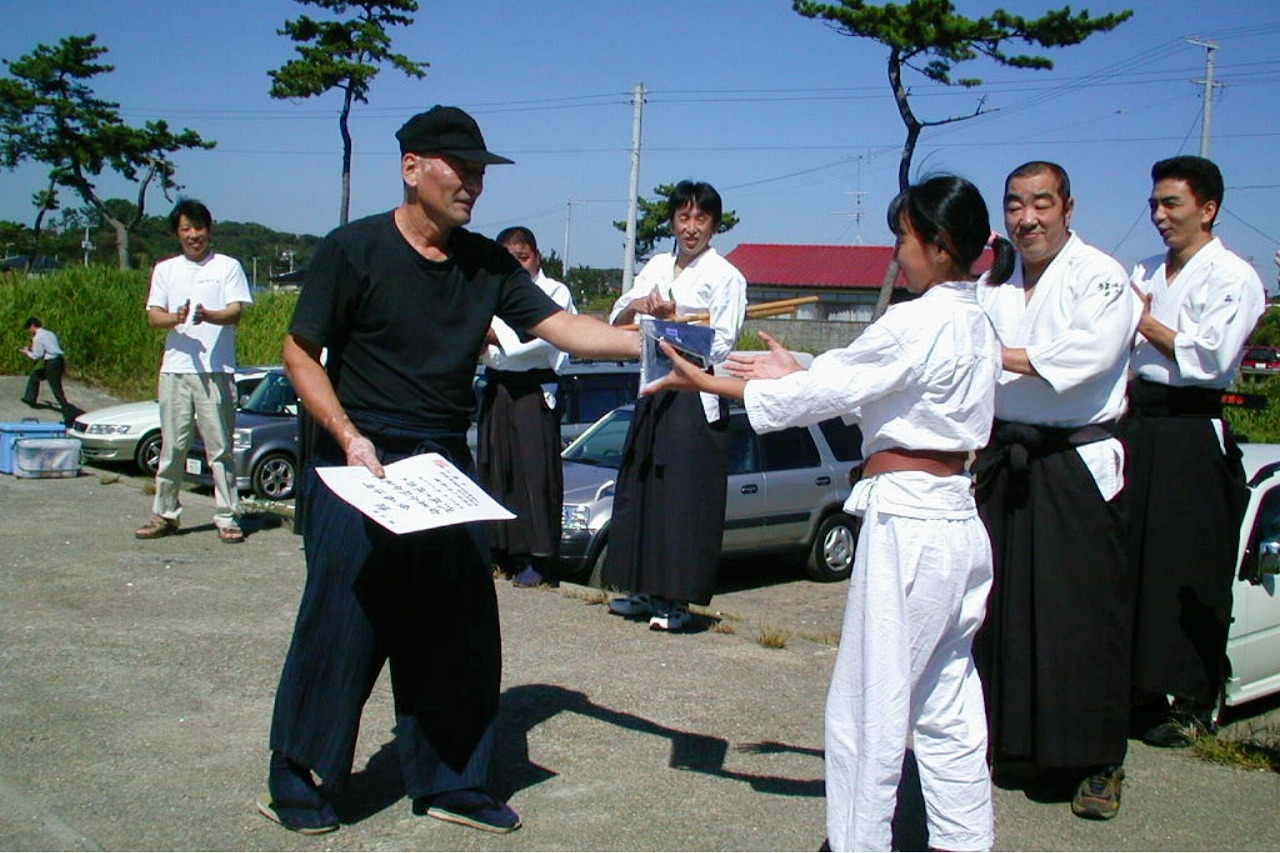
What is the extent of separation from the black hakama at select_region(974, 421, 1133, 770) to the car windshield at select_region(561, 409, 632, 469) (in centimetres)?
522

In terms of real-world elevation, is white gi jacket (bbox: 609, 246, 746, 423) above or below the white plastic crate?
above

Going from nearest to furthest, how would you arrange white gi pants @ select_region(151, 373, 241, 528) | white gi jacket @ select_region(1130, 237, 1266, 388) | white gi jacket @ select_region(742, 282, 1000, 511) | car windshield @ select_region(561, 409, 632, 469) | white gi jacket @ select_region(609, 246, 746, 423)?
white gi jacket @ select_region(742, 282, 1000, 511), white gi jacket @ select_region(1130, 237, 1266, 388), white gi jacket @ select_region(609, 246, 746, 423), white gi pants @ select_region(151, 373, 241, 528), car windshield @ select_region(561, 409, 632, 469)

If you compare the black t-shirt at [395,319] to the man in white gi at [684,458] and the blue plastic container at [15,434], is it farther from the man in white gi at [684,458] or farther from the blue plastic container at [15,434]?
the blue plastic container at [15,434]

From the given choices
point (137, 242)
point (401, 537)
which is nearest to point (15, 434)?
point (401, 537)

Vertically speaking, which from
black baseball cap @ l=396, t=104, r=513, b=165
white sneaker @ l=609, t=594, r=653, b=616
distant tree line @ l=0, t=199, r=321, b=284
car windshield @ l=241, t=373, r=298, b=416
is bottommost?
white sneaker @ l=609, t=594, r=653, b=616

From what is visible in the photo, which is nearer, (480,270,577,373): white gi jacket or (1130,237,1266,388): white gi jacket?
(1130,237,1266,388): white gi jacket

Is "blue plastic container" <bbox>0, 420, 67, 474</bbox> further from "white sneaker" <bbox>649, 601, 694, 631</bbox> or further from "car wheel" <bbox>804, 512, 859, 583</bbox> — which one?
"white sneaker" <bbox>649, 601, 694, 631</bbox>

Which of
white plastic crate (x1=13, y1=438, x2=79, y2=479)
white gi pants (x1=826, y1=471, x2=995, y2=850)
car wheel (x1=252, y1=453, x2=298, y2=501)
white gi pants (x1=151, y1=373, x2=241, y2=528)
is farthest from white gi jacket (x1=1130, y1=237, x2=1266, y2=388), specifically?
car wheel (x1=252, y1=453, x2=298, y2=501)

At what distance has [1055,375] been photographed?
3.76 metres

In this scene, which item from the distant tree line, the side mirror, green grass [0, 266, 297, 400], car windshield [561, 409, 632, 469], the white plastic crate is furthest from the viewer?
the distant tree line

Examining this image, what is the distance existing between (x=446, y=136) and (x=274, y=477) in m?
10.5

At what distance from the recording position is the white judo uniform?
3127 millimetres

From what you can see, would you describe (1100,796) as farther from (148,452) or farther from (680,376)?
(148,452)

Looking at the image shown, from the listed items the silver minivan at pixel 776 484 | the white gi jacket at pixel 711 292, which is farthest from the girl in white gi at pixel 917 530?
the silver minivan at pixel 776 484
